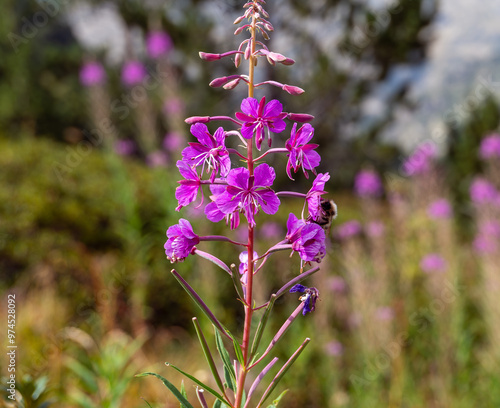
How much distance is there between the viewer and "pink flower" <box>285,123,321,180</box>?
3.35 ft

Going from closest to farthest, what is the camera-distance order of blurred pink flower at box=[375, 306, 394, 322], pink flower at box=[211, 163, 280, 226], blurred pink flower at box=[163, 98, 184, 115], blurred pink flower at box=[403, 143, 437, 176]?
pink flower at box=[211, 163, 280, 226]
blurred pink flower at box=[375, 306, 394, 322]
blurred pink flower at box=[163, 98, 184, 115]
blurred pink flower at box=[403, 143, 437, 176]

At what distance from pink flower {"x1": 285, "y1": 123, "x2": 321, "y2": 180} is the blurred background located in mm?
1229

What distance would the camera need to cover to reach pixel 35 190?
7770mm

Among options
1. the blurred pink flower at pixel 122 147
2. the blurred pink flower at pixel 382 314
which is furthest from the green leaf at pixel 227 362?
the blurred pink flower at pixel 122 147

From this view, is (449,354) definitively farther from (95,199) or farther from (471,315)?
(95,199)

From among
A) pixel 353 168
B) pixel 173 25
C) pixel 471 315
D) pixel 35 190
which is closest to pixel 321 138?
pixel 353 168

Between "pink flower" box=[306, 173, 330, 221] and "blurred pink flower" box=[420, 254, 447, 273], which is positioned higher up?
"blurred pink flower" box=[420, 254, 447, 273]

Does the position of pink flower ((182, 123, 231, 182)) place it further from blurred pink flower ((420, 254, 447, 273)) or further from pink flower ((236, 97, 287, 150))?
blurred pink flower ((420, 254, 447, 273))

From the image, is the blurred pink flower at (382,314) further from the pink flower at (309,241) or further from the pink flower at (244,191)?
the pink flower at (244,191)

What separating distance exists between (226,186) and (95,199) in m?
7.77

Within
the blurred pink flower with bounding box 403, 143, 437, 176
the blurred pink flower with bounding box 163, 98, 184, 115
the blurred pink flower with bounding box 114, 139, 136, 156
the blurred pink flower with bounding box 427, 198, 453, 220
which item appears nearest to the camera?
the blurred pink flower with bounding box 163, 98, 184, 115

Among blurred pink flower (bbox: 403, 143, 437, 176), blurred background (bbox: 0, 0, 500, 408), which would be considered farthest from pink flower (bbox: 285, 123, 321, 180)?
blurred pink flower (bbox: 403, 143, 437, 176)

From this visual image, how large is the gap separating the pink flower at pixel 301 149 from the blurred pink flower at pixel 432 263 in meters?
4.12

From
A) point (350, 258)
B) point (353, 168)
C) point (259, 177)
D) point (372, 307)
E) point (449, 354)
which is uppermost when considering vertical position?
point (353, 168)
